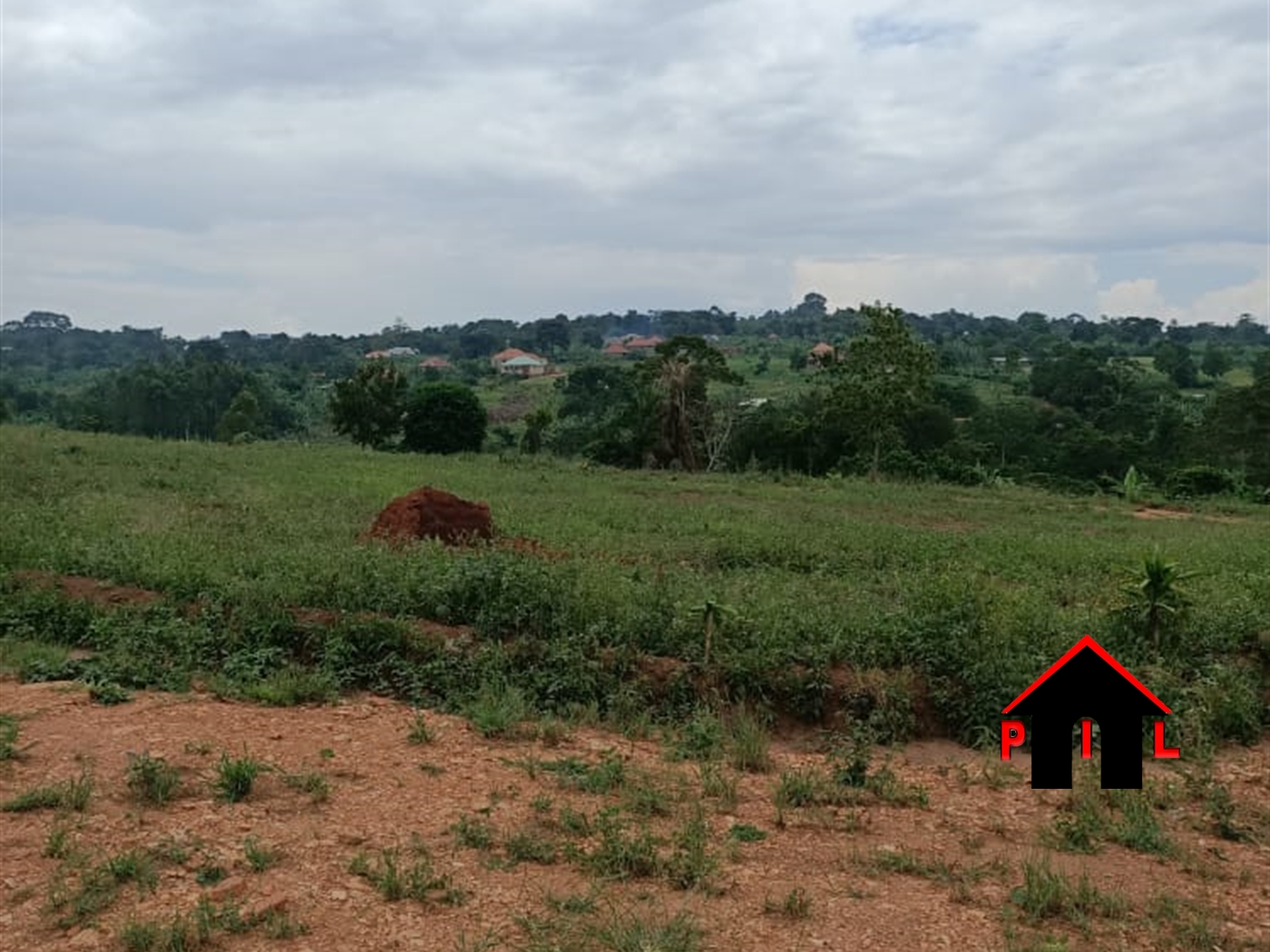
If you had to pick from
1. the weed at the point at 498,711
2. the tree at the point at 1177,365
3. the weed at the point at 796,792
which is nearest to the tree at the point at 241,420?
the weed at the point at 498,711

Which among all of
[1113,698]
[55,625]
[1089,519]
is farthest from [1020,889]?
[1089,519]

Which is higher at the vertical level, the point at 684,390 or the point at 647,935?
the point at 684,390

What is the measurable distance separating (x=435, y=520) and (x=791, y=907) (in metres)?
7.72

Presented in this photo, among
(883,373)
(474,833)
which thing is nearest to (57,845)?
(474,833)

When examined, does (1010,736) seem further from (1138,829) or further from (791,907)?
(791,907)

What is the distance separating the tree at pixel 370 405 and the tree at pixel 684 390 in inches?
353

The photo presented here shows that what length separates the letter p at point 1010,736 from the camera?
5312mm

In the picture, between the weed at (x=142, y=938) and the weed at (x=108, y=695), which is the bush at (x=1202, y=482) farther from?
the weed at (x=142, y=938)

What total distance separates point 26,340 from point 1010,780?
133 m

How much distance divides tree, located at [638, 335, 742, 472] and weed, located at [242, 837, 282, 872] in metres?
24.0

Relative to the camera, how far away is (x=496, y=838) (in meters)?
4.31

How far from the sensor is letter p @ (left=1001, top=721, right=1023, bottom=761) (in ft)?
17.4

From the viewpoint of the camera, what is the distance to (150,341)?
387 ft

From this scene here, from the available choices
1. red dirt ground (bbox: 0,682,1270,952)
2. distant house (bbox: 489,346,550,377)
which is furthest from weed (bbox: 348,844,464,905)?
distant house (bbox: 489,346,550,377)
